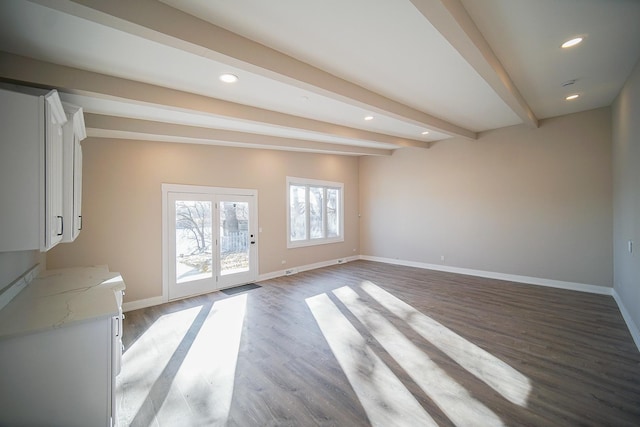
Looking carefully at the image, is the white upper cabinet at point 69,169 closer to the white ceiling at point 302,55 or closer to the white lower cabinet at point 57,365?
the white ceiling at point 302,55

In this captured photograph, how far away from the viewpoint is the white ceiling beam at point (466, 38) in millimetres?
1881

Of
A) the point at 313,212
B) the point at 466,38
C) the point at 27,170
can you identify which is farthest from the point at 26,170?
the point at 313,212

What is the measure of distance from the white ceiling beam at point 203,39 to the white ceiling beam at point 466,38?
123 cm

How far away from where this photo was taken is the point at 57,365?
5.49ft

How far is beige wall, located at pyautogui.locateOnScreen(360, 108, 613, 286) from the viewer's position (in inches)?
→ 196

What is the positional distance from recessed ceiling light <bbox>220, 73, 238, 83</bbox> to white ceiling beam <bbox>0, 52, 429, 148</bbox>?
565mm

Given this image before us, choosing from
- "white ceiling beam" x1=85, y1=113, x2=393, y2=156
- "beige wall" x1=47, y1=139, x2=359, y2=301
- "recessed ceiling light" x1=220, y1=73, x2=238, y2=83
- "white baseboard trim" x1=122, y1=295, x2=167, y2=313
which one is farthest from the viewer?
"white baseboard trim" x1=122, y1=295, x2=167, y2=313

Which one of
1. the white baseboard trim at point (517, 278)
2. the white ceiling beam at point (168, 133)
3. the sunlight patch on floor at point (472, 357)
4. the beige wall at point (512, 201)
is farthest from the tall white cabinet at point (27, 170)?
the white baseboard trim at point (517, 278)

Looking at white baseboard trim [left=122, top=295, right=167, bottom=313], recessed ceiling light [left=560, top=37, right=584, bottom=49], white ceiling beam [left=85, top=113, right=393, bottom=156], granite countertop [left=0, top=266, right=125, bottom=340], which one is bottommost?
white baseboard trim [left=122, top=295, right=167, bottom=313]

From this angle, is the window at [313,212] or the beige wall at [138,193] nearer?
the beige wall at [138,193]

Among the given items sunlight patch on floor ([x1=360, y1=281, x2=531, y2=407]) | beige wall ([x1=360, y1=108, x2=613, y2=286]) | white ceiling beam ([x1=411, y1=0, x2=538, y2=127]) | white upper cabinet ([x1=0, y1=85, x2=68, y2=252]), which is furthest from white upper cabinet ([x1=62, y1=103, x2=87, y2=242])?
beige wall ([x1=360, y1=108, x2=613, y2=286])

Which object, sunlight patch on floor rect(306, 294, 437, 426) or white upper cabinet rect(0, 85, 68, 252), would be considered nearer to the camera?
white upper cabinet rect(0, 85, 68, 252)

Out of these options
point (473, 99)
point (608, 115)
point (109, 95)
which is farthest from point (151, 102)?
point (608, 115)

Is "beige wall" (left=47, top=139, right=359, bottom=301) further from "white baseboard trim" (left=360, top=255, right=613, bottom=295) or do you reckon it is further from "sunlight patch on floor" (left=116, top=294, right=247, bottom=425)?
"white baseboard trim" (left=360, top=255, right=613, bottom=295)
